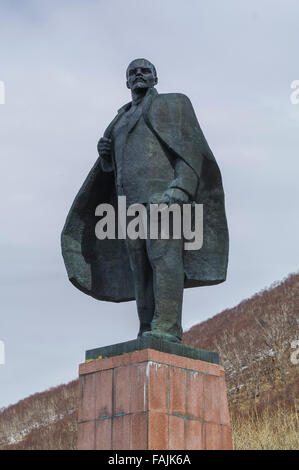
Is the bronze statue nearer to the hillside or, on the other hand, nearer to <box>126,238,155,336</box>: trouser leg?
<box>126,238,155,336</box>: trouser leg

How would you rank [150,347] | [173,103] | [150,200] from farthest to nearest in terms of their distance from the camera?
[173,103] < [150,200] < [150,347]

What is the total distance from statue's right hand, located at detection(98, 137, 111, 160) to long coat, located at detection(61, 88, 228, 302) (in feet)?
0.27

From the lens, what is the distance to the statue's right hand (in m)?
7.06

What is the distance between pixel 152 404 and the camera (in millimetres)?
5762

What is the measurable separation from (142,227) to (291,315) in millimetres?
19393

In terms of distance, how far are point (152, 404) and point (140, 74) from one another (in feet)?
9.79

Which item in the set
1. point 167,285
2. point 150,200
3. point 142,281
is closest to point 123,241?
point 142,281

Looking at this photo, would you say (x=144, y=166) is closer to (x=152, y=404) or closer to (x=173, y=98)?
(x=173, y=98)

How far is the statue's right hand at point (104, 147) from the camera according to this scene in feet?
→ 23.2

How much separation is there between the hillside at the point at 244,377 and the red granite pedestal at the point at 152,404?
4.55m

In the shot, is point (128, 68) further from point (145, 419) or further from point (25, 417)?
point (25, 417)
